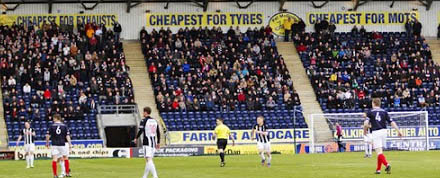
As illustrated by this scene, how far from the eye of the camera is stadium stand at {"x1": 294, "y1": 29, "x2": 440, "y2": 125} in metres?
58.8

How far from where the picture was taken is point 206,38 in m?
62.8

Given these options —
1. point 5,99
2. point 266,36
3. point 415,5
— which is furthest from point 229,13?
point 5,99

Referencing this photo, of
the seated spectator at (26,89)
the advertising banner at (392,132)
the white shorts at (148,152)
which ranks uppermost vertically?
the seated spectator at (26,89)

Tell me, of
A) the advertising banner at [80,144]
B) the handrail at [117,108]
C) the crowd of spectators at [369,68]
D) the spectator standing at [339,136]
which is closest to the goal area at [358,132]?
the spectator standing at [339,136]

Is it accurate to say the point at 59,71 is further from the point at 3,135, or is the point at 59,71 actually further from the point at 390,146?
the point at 390,146

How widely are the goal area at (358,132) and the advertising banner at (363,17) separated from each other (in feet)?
51.0

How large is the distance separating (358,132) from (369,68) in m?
11.4

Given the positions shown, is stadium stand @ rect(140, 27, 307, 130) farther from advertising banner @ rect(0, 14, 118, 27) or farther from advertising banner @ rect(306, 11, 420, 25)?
advertising banner @ rect(306, 11, 420, 25)

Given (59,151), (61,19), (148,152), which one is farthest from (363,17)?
(148,152)

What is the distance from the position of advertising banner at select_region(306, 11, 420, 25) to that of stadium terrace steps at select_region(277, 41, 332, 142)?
348cm

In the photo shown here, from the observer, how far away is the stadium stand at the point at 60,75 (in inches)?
→ 2057

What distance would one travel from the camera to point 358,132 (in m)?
52.5

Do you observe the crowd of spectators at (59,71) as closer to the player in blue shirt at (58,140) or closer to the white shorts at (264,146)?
the white shorts at (264,146)

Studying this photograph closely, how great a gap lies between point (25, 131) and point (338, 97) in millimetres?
25737
